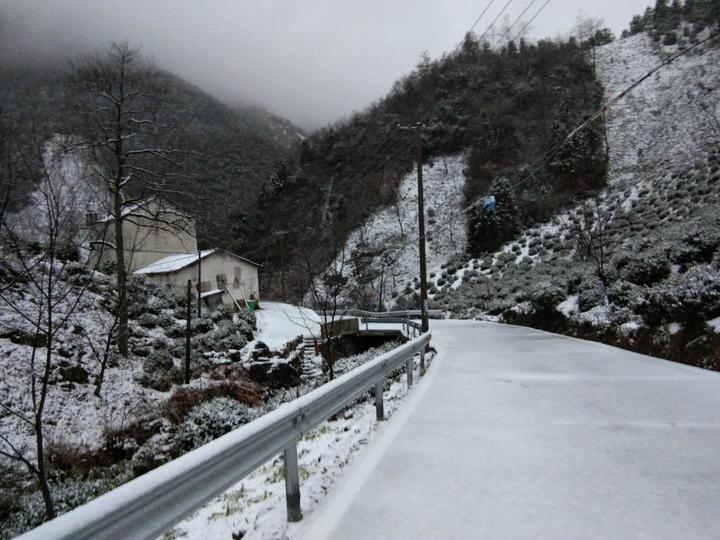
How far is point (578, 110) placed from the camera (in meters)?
61.1

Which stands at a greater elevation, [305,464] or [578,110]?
[578,110]

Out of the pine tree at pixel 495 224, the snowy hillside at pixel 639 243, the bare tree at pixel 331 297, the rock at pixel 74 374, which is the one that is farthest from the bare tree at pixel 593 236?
the rock at pixel 74 374

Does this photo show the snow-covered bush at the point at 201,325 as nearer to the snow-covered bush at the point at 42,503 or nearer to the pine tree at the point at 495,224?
the snow-covered bush at the point at 42,503

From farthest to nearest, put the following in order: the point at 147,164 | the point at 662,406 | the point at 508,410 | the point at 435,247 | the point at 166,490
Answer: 1. the point at 435,247
2. the point at 147,164
3. the point at 508,410
4. the point at 662,406
5. the point at 166,490

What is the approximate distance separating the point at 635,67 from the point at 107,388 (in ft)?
246

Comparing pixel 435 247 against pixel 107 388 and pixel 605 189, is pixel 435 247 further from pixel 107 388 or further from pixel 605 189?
pixel 107 388

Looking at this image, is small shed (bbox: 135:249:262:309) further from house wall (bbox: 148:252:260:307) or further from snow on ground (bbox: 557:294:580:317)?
snow on ground (bbox: 557:294:580:317)

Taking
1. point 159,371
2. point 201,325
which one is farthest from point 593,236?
point 201,325

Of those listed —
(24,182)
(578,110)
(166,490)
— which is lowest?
(166,490)

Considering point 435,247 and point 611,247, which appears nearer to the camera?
point 611,247

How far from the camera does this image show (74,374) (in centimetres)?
1680

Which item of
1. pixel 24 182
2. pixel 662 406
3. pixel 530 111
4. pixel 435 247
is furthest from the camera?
pixel 530 111

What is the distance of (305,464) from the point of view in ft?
16.8

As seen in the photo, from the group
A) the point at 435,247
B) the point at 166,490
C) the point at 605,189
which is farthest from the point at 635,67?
the point at 166,490
